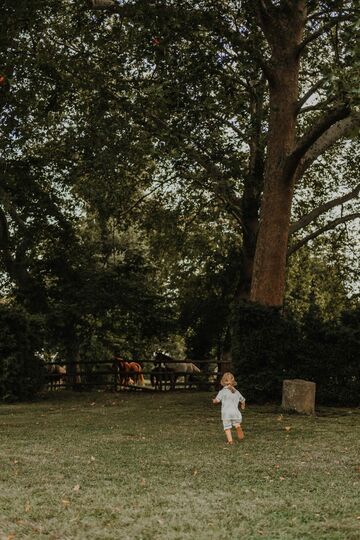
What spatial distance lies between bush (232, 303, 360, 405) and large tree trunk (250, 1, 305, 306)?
3.26 feet

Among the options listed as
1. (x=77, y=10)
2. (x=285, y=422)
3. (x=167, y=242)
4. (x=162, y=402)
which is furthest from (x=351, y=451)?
(x=167, y=242)

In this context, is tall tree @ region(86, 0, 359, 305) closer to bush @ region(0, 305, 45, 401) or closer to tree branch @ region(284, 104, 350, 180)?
tree branch @ region(284, 104, 350, 180)

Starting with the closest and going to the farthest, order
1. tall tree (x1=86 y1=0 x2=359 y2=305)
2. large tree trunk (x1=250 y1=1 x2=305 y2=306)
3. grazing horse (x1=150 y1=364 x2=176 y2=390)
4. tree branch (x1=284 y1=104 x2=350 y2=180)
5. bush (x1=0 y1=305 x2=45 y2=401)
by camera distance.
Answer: tree branch (x1=284 y1=104 x2=350 y2=180) → tall tree (x1=86 y1=0 x2=359 y2=305) → large tree trunk (x1=250 y1=1 x2=305 y2=306) → bush (x1=0 y1=305 x2=45 y2=401) → grazing horse (x1=150 y1=364 x2=176 y2=390)

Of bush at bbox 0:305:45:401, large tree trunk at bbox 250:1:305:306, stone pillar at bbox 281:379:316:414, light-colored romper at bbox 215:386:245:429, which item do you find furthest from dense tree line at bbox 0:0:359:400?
light-colored romper at bbox 215:386:245:429

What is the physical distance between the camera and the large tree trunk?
19531mm

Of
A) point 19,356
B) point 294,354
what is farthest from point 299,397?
point 19,356

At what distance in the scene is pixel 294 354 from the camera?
18.9 m

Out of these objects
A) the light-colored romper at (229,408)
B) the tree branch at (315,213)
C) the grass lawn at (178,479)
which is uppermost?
the tree branch at (315,213)

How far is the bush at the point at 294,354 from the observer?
60.5 feet

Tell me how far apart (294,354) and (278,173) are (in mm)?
4977

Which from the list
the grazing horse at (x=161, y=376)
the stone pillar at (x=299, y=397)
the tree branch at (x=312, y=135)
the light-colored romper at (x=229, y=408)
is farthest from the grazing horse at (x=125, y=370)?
the light-colored romper at (x=229, y=408)

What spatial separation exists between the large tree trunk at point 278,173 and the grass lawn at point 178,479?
5071mm

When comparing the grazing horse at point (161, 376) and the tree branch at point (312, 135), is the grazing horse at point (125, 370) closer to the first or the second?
the grazing horse at point (161, 376)

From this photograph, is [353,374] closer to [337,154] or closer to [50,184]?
[337,154]
